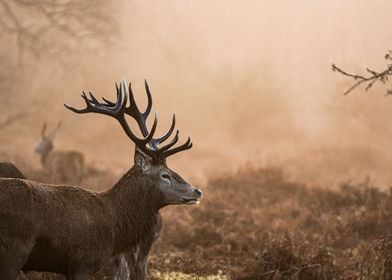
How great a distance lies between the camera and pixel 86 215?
24.4ft

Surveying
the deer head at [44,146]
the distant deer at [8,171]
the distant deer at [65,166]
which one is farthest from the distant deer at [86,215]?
the deer head at [44,146]

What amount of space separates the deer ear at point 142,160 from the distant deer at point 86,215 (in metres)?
0.01

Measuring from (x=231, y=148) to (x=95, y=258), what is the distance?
17.9 m

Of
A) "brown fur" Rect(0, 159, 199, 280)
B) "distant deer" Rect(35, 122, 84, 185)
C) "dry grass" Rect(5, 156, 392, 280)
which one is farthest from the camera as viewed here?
"distant deer" Rect(35, 122, 84, 185)

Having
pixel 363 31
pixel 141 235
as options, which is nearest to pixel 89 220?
pixel 141 235

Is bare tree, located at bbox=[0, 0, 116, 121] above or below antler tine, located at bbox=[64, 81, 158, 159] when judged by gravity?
above

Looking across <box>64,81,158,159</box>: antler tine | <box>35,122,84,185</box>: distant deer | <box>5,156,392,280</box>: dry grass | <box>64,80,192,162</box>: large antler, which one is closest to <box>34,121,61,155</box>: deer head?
<box>35,122,84,185</box>: distant deer

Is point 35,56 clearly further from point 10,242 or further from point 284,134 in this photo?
point 10,242

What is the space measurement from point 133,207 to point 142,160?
0.56 metres

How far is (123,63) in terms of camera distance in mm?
26094

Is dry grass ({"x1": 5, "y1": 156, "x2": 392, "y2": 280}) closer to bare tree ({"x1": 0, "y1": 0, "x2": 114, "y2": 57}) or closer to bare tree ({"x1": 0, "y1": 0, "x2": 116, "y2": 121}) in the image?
bare tree ({"x1": 0, "y1": 0, "x2": 116, "y2": 121})

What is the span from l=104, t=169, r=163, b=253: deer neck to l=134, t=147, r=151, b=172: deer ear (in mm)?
94

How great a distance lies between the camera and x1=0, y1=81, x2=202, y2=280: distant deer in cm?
675

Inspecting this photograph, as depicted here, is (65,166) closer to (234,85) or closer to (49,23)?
(49,23)
